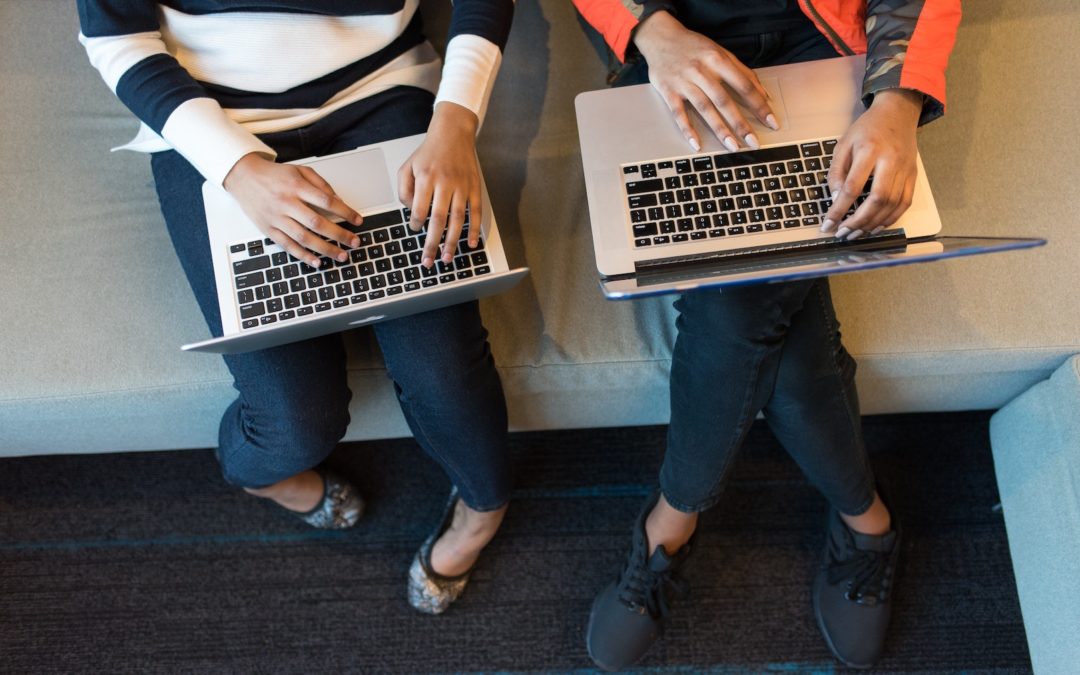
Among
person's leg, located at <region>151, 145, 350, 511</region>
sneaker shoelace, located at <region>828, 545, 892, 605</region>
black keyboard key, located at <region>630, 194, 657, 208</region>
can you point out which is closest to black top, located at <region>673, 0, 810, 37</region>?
black keyboard key, located at <region>630, 194, 657, 208</region>

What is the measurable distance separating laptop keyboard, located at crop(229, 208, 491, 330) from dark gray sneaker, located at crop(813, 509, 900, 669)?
81cm

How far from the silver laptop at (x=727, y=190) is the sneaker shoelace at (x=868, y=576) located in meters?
0.59

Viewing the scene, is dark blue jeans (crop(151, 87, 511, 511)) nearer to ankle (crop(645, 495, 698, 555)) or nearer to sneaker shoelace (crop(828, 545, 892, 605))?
ankle (crop(645, 495, 698, 555))

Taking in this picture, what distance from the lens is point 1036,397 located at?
45.9 inches

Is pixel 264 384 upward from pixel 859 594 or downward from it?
upward

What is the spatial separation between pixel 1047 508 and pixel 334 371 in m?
1.08

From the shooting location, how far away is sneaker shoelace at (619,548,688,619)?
1.29 meters

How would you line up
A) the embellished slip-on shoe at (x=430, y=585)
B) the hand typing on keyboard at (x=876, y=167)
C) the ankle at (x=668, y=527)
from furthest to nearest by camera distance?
1. the embellished slip-on shoe at (x=430, y=585)
2. the ankle at (x=668, y=527)
3. the hand typing on keyboard at (x=876, y=167)

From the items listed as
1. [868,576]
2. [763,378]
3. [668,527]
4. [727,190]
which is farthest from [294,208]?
[868,576]

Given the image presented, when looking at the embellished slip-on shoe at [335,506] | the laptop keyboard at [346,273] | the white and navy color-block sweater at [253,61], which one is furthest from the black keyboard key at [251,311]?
the embellished slip-on shoe at [335,506]

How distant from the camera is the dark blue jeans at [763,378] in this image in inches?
40.8

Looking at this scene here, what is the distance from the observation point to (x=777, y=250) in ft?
3.16

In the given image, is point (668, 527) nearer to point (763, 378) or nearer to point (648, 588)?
point (648, 588)

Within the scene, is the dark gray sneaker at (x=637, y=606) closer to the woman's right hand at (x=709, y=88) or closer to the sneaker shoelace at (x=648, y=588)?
the sneaker shoelace at (x=648, y=588)
